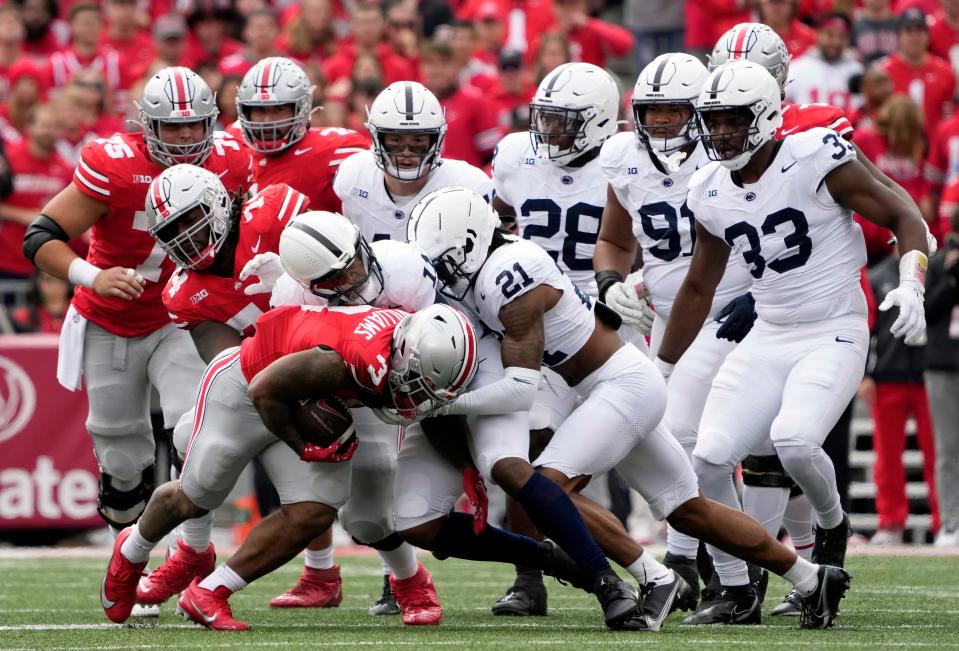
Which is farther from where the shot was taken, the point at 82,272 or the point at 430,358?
the point at 82,272

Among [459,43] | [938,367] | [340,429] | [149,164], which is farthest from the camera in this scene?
[459,43]

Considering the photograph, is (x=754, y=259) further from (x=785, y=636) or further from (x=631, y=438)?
(x=785, y=636)

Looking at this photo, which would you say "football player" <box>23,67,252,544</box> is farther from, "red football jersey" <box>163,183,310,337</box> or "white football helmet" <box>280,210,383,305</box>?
"white football helmet" <box>280,210,383,305</box>

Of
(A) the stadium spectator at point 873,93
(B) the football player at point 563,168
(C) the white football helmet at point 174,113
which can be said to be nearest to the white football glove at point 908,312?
(B) the football player at point 563,168

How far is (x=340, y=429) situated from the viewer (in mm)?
5277

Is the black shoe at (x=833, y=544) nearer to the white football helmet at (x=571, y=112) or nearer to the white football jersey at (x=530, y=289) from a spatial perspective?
the white football jersey at (x=530, y=289)

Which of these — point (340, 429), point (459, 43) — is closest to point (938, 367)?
point (459, 43)

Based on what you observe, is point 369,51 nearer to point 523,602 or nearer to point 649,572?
point 523,602

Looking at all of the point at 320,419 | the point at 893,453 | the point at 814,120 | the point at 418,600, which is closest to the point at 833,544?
the point at 418,600

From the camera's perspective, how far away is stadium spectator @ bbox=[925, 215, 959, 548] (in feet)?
29.7

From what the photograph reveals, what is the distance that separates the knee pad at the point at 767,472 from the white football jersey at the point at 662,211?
742 millimetres

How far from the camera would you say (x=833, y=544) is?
588 cm

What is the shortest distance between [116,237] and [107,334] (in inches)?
15.1

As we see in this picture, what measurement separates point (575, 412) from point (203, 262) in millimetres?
1387
